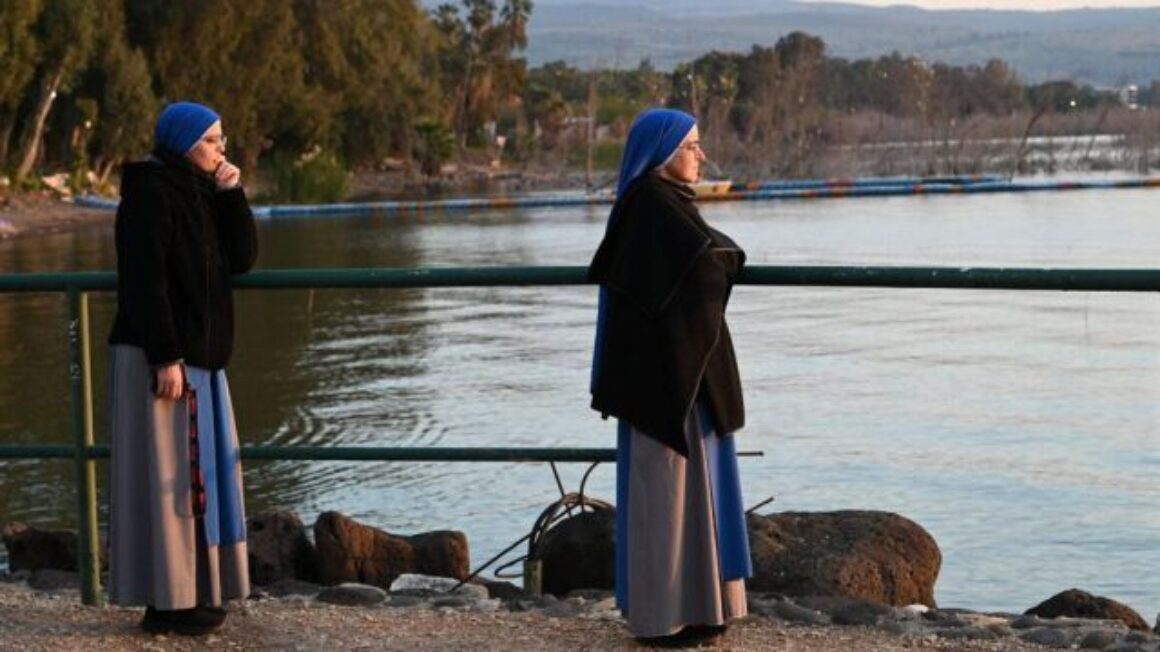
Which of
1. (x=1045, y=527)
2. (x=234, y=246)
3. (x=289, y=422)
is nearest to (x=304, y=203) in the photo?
(x=289, y=422)

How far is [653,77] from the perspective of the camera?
115 m

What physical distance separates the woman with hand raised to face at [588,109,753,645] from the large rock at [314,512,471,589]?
10.3 feet

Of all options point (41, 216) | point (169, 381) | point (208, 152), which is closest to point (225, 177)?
point (208, 152)

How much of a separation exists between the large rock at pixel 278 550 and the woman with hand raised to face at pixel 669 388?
318cm

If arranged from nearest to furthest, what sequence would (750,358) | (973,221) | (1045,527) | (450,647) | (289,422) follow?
(450,647) < (1045,527) < (289,422) < (750,358) < (973,221)

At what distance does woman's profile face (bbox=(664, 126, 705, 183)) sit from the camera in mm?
5742

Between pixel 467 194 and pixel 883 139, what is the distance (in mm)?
12669

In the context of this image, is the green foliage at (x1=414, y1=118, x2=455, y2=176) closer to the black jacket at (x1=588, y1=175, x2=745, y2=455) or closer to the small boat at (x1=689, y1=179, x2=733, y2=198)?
the small boat at (x1=689, y1=179, x2=733, y2=198)

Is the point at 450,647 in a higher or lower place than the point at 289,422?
higher

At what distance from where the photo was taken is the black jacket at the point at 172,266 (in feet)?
19.3

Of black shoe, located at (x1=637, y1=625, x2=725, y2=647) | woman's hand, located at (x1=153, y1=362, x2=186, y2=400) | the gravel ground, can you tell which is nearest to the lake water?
the gravel ground

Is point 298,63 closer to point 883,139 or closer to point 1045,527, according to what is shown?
point 883,139

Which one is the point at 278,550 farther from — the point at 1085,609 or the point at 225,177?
the point at 1085,609

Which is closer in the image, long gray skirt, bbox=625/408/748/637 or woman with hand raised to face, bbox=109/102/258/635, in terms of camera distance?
long gray skirt, bbox=625/408/748/637
